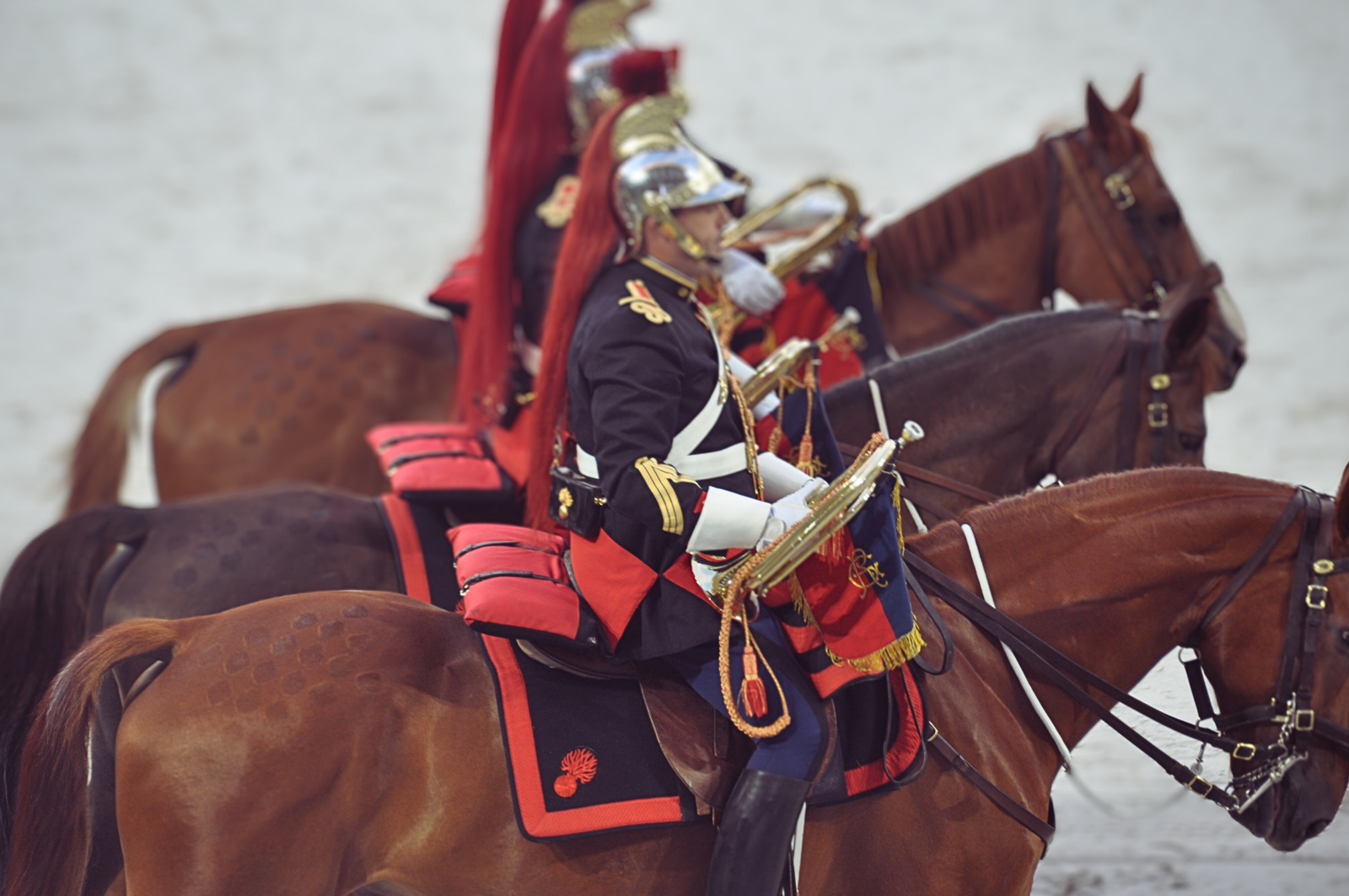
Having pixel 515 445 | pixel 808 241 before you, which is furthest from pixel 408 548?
pixel 808 241

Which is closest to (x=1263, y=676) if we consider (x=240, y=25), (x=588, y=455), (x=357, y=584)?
(x=588, y=455)

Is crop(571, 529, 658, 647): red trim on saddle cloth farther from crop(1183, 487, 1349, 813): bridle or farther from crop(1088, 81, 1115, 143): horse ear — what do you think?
crop(1088, 81, 1115, 143): horse ear

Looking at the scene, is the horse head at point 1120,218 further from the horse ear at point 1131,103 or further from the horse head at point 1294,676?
the horse head at point 1294,676

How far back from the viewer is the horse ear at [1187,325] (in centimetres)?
267

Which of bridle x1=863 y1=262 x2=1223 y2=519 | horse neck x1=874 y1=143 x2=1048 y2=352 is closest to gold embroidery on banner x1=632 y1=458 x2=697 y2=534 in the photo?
bridle x1=863 y1=262 x2=1223 y2=519

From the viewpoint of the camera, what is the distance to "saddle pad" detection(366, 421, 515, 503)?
2721 millimetres

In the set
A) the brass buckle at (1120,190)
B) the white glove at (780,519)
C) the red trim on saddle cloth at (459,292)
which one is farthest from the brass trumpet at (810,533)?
the brass buckle at (1120,190)

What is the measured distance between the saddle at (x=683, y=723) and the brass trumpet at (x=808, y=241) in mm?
1773

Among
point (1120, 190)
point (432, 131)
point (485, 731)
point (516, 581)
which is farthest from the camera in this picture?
point (432, 131)

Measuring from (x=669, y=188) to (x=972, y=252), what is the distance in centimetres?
189

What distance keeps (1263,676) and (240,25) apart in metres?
A: 8.44

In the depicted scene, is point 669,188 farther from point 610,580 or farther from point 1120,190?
point 1120,190

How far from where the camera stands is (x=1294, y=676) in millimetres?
1926

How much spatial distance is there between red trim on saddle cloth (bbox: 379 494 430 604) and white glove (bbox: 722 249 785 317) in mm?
1072
